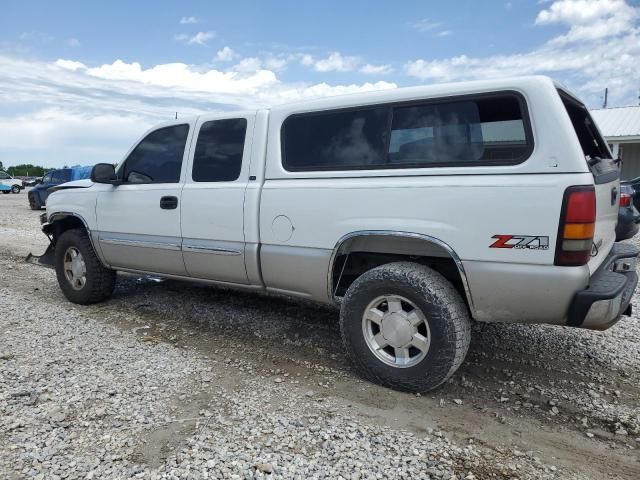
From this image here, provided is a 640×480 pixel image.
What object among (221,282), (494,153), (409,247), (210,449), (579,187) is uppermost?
(494,153)

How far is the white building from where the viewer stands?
56.8 feet

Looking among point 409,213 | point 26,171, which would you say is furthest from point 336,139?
point 26,171

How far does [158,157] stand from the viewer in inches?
186

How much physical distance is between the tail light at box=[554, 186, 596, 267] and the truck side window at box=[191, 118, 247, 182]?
8.11ft

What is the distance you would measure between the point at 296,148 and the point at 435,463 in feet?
7.89

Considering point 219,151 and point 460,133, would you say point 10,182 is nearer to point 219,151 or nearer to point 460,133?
point 219,151

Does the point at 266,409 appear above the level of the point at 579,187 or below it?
below

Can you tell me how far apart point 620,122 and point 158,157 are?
19435mm

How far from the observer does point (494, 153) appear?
2.98 metres

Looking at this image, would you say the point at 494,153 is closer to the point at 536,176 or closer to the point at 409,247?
the point at 536,176

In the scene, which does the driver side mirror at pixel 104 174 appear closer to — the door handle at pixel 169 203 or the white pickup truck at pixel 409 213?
the white pickup truck at pixel 409 213

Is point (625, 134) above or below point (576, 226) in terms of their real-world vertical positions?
above

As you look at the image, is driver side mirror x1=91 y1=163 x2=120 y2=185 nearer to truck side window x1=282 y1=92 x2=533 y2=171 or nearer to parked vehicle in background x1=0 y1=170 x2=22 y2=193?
truck side window x1=282 y1=92 x2=533 y2=171

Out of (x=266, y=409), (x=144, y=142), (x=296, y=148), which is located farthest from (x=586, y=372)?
(x=144, y=142)
